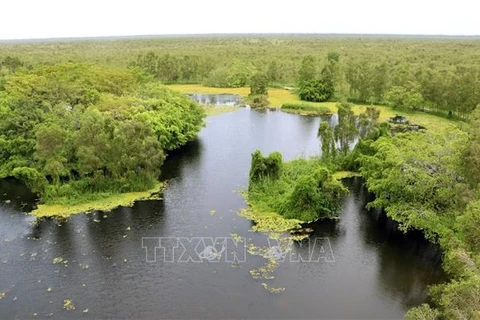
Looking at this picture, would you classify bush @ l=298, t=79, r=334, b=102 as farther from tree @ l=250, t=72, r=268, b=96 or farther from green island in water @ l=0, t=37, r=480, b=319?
green island in water @ l=0, t=37, r=480, b=319

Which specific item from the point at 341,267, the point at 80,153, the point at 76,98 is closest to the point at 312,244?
the point at 341,267

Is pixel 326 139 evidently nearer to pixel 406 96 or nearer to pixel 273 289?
pixel 273 289

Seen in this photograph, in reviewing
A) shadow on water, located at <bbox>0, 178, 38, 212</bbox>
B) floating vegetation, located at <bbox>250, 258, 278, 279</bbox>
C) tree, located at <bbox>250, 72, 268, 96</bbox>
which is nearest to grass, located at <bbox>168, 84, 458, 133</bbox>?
tree, located at <bbox>250, 72, 268, 96</bbox>

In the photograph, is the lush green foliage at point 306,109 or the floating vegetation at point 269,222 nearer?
the floating vegetation at point 269,222

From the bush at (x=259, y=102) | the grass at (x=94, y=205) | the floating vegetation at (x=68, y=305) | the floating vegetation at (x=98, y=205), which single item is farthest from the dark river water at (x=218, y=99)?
the floating vegetation at (x=68, y=305)

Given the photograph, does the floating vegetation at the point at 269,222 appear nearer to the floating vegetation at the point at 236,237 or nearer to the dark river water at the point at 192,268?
the dark river water at the point at 192,268
